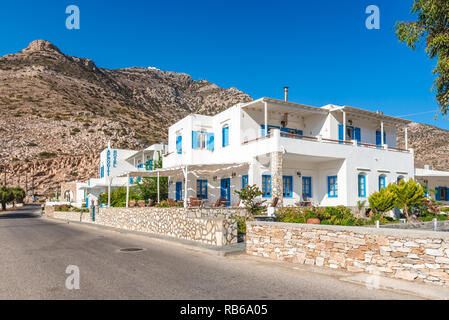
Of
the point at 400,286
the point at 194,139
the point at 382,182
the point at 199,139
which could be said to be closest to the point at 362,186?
the point at 382,182

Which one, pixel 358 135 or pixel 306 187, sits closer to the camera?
pixel 306 187

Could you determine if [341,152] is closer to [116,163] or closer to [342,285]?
[342,285]

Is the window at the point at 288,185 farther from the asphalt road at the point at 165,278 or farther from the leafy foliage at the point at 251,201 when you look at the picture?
the asphalt road at the point at 165,278

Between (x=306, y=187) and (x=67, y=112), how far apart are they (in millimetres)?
70287

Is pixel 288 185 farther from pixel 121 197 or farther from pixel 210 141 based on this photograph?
pixel 121 197

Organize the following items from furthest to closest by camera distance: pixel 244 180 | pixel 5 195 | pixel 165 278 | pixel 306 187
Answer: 1. pixel 5 195
2. pixel 306 187
3. pixel 244 180
4. pixel 165 278

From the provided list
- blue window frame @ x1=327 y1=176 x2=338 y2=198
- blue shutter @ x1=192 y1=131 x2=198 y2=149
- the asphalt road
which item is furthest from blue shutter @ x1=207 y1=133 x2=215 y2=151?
the asphalt road

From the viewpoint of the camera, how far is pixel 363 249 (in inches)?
302

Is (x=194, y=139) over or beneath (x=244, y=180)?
over

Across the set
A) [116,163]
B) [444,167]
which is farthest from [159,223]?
[444,167]

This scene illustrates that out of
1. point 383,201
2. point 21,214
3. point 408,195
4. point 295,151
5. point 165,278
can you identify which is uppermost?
point 295,151

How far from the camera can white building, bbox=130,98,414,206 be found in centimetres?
2034

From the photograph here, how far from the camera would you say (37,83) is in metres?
86.8
